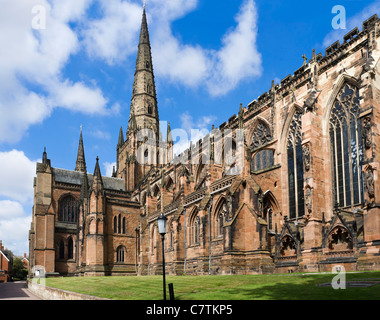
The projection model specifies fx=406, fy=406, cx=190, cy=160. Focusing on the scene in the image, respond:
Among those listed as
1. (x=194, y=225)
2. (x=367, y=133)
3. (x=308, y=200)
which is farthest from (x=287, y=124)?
(x=194, y=225)

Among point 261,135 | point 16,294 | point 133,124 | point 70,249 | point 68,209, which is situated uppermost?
point 133,124

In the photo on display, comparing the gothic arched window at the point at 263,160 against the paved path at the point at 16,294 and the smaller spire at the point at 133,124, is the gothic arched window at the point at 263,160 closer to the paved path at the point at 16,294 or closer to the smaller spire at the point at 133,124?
the paved path at the point at 16,294

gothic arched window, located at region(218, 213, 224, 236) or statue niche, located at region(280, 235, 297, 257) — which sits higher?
gothic arched window, located at region(218, 213, 224, 236)

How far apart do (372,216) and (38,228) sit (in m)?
44.4

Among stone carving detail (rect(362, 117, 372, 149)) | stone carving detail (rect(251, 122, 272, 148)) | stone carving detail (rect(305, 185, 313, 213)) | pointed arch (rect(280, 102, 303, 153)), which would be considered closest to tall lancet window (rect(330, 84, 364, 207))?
Answer: stone carving detail (rect(305, 185, 313, 213))

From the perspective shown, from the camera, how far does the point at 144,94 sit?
6881 centimetres

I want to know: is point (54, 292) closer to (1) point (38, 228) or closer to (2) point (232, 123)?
(2) point (232, 123)

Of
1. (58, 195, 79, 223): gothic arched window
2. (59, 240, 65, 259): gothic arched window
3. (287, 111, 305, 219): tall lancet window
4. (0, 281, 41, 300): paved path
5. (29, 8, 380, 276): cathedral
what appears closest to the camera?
(29, 8, 380, 276): cathedral

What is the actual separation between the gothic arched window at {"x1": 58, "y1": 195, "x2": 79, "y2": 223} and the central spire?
16.1m

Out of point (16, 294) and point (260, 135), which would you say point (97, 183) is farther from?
point (260, 135)

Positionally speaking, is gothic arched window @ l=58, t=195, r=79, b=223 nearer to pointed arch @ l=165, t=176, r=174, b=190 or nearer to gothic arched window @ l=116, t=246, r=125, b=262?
gothic arched window @ l=116, t=246, r=125, b=262

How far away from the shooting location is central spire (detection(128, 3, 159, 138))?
67.9m

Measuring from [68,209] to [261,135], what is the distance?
34914mm

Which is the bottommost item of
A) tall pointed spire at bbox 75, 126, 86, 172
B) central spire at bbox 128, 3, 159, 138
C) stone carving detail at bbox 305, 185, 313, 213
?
stone carving detail at bbox 305, 185, 313, 213
